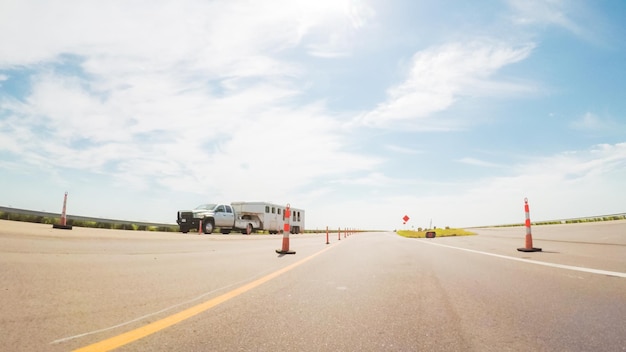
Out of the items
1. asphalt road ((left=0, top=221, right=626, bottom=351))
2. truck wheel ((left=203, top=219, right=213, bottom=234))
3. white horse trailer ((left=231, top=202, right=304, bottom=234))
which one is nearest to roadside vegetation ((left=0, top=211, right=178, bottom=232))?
truck wheel ((left=203, top=219, right=213, bottom=234))

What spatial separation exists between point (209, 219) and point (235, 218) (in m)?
4.32

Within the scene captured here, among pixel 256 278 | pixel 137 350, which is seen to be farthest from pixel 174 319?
pixel 256 278

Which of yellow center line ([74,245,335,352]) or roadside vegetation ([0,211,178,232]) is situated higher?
roadside vegetation ([0,211,178,232])

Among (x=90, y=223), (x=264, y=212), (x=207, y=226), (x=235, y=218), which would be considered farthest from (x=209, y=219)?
(x=264, y=212)

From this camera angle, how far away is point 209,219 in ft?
96.8

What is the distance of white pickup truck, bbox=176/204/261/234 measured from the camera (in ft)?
95.1

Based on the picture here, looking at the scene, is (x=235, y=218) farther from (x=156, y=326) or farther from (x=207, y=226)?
(x=156, y=326)

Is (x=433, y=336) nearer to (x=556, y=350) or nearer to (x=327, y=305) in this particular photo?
(x=556, y=350)

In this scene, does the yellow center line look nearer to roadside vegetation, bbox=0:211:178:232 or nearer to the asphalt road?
the asphalt road

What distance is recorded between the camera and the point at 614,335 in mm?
2760

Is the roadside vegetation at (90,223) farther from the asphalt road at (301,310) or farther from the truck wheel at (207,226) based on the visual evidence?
the asphalt road at (301,310)

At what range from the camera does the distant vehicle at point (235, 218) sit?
29.2m

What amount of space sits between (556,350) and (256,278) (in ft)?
13.9

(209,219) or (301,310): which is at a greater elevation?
(209,219)
